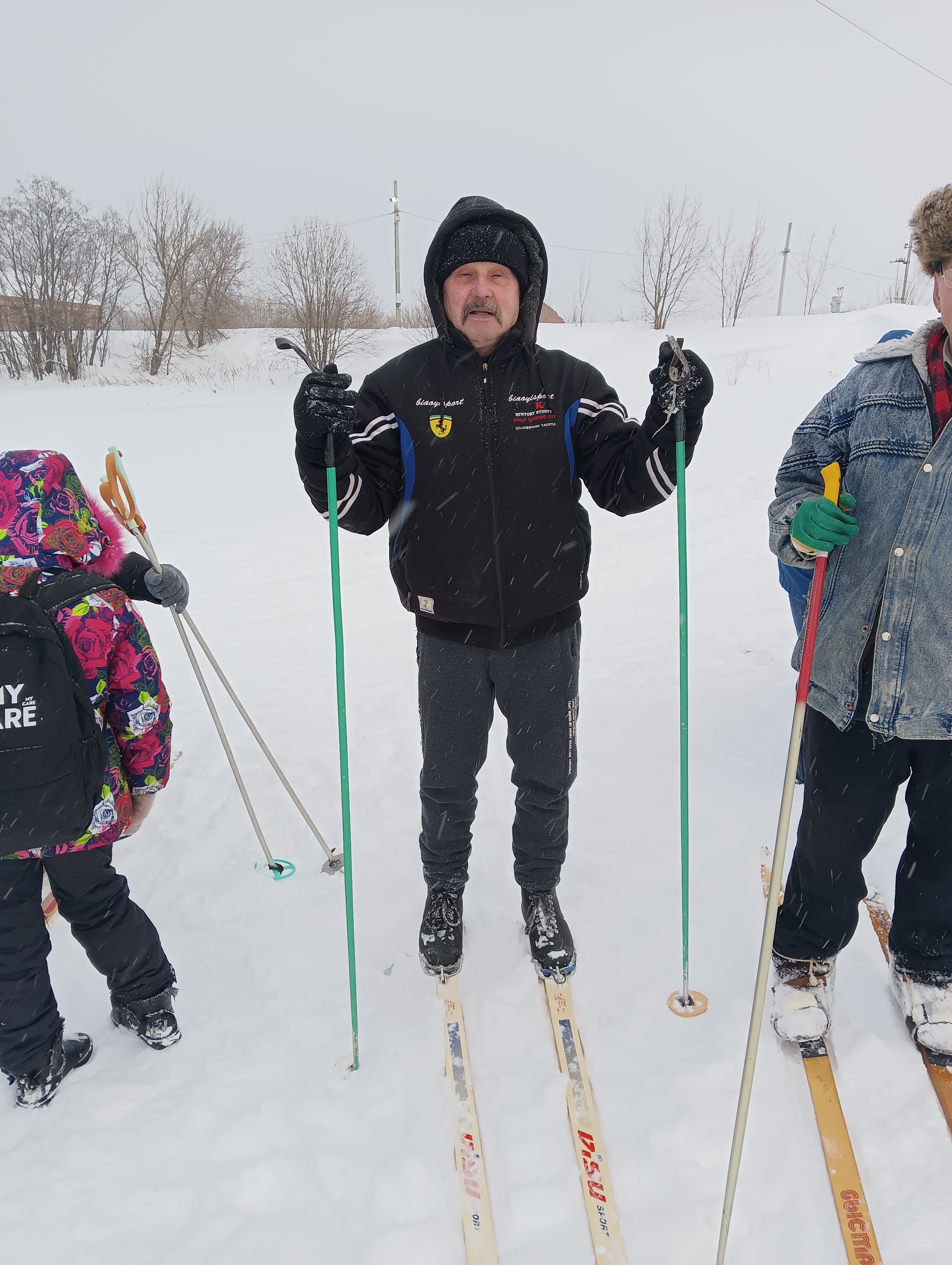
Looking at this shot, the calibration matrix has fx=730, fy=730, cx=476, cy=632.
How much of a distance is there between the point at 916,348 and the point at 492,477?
3.52ft

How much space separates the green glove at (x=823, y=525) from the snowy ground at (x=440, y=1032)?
4.71 ft

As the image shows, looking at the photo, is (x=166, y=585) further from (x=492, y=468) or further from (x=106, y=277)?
(x=106, y=277)

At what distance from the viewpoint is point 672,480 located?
2.05 m

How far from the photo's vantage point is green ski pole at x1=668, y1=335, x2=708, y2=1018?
1888 mm

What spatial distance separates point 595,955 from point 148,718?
5.35 feet

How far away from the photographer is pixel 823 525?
65.4 inches

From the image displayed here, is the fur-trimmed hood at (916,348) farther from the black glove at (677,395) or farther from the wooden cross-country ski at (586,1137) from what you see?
the wooden cross-country ski at (586,1137)

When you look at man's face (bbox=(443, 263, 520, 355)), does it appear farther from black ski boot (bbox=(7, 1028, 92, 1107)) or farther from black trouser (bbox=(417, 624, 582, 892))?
black ski boot (bbox=(7, 1028, 92, 1107))

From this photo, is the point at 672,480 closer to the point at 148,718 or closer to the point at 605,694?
the point at 148,718

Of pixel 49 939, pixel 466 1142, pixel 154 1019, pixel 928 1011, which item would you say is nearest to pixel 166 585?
pixel 49 939

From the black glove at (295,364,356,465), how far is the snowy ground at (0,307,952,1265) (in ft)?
5.70

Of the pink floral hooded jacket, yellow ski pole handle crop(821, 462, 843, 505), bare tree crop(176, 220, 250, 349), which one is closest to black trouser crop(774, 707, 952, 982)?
yellow ski pole handle crop(821, 462, 843, 505)

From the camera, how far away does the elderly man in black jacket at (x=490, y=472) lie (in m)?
2.08

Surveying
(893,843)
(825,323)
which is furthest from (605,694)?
(825,323)
